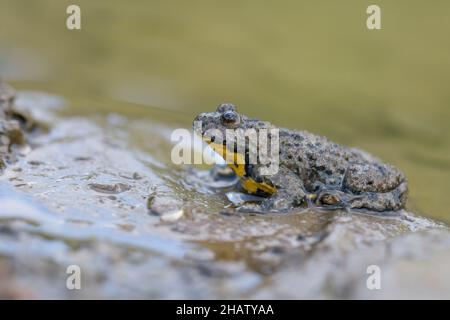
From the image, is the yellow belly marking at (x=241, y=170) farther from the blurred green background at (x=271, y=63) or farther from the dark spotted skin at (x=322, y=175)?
the blurred green background at (x=271, y=63)

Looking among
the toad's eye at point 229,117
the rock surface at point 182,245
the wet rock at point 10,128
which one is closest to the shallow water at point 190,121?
the rock surface at point 182,245

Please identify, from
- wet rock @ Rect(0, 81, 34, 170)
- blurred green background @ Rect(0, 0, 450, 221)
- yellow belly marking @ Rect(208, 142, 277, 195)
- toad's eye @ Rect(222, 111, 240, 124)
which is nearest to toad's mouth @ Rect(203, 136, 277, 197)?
yellow belly marking @ Rect(208, 142, 277, 195)

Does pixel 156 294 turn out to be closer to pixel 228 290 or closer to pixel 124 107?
pixel 228 290

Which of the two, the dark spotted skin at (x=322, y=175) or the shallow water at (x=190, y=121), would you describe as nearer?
the shallow water at (x=190, y=121)

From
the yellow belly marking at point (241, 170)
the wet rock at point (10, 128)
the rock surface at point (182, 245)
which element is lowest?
the rock surface at point (182, 245)

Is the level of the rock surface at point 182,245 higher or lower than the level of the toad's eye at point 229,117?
lower

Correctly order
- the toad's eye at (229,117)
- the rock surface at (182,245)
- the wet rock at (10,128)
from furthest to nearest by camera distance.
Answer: the wet rock at (10,128) → the toad's eye at (229,117) → the rock surface at (182,245)

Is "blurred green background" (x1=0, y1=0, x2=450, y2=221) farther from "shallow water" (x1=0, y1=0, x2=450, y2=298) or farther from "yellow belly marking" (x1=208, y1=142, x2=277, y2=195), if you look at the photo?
"yellow belly marking" (x1=208, y1=142, x2=277, y2=195)

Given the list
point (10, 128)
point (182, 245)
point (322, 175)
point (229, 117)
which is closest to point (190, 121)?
point (10, 128)

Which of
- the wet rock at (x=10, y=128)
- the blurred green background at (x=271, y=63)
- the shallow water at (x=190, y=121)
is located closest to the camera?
the shallow water at (x=190, y=121)
